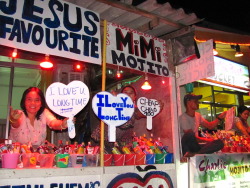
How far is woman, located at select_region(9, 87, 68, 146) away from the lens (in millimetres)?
4426

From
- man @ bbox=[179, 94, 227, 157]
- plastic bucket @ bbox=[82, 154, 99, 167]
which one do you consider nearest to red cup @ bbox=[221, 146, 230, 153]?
man @ bbox=[179, 94, 227, 157]

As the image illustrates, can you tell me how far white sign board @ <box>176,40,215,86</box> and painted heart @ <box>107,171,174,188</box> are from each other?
1.83m

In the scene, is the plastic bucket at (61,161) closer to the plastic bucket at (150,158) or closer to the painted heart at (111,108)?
the painted heart at (111,108)

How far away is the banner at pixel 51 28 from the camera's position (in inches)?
135

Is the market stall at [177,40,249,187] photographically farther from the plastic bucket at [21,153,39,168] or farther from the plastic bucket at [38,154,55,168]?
the plastic bucket at [21,153,39,168]

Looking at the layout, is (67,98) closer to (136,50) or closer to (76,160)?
(76,160)

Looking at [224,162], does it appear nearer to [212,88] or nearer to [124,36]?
[124,36]

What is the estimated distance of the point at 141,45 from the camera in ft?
15.6

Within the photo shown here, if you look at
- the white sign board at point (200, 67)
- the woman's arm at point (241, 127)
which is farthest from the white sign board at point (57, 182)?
the woman's arm at point (241, 127)

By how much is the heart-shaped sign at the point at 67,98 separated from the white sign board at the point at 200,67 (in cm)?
217

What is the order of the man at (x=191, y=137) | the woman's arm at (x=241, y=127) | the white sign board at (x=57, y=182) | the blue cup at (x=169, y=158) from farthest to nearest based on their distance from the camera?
the woman's arm at (x=241, y=127) < the man at (x=191, y=137) < the blue cup at (x=169, y=158) < the white sign board at (x=57, y=182)

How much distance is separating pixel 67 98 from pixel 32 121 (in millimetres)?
1327

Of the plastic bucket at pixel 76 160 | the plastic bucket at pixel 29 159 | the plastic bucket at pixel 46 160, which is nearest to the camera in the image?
the plastic bucket at pixel 29 159

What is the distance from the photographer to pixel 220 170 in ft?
17.1
